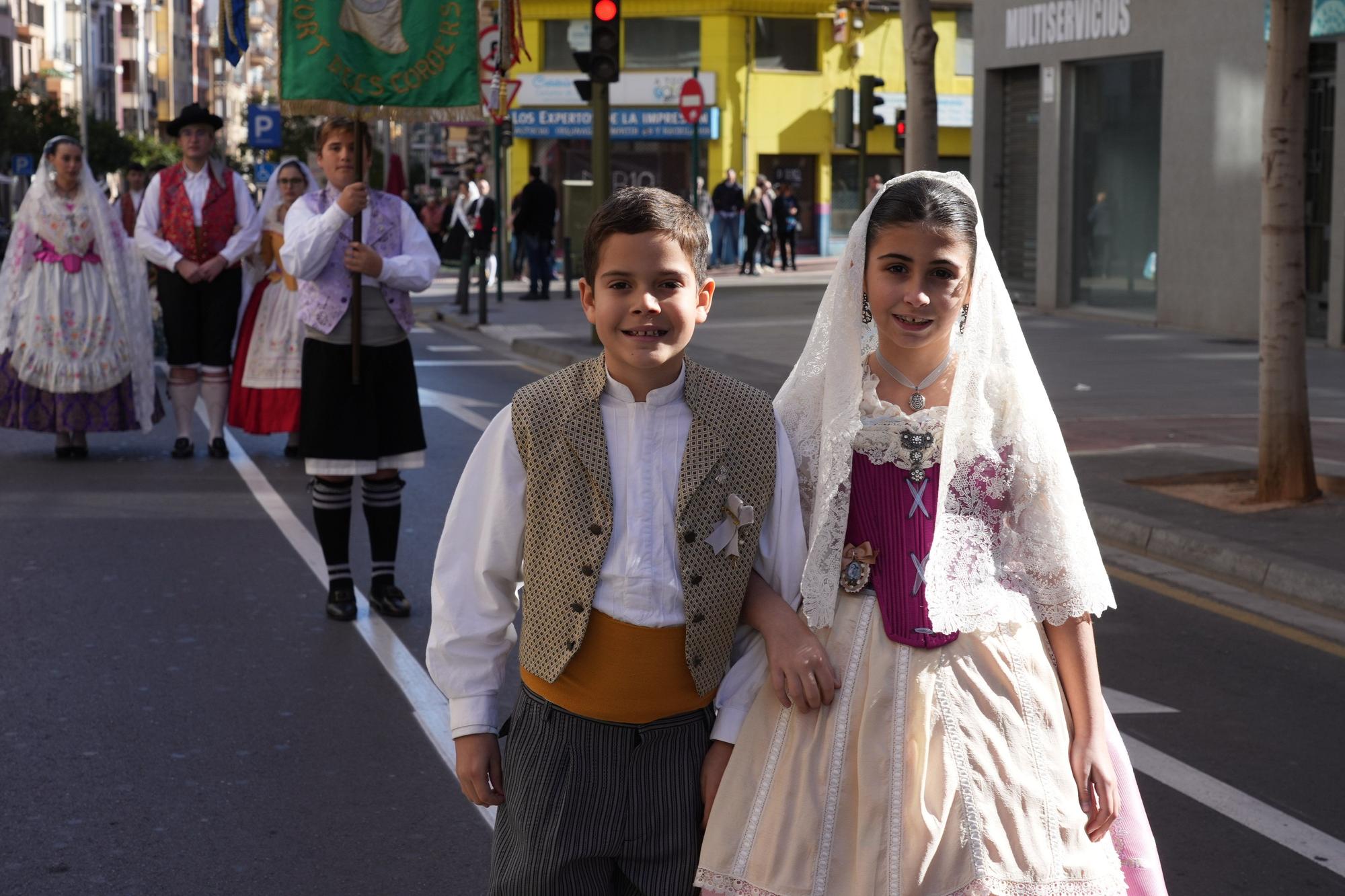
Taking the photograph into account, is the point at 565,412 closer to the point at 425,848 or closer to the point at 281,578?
the point at 425,848

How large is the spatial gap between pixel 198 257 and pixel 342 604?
197 inches

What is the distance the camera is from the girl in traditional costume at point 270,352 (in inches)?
449

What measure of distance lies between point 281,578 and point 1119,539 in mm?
3947

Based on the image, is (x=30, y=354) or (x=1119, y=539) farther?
(x=30, y=354)

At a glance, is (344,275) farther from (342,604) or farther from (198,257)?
(198,257)

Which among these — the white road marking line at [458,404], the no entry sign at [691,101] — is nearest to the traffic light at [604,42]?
the white road marking line at [458,404]

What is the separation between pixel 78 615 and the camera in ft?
23.8

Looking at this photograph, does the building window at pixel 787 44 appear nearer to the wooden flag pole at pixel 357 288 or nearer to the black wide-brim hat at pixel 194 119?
the black wide-brim hat at pixel 194 119

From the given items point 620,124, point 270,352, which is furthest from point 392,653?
point 620,124

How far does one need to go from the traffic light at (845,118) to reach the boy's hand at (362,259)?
1796 centimetres

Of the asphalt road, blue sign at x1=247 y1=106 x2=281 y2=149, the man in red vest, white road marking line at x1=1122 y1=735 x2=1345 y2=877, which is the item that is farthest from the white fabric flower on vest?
blue sign at x1=247 y1=106 x2=281 y2=149

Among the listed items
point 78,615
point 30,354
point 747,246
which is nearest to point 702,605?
point 78,615

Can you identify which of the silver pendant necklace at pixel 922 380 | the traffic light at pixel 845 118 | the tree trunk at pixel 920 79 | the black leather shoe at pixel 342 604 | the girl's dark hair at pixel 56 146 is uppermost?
the traffic light at pixel 845 118

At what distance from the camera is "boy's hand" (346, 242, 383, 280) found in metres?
6.64
